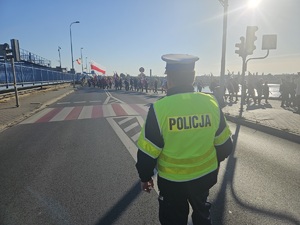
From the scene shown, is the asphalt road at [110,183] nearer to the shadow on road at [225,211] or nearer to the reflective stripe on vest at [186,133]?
the shadow on road at [225,211]

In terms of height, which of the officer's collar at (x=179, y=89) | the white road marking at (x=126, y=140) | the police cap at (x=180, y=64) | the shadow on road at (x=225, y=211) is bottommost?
the white road marking at (x=126, y=140)

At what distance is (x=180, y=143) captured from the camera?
2.06 m

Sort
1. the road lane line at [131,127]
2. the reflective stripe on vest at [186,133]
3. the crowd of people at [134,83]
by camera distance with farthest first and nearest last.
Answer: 1. the crowd of people at [134,83]
2. the road lane line at [131,127]
3. the reflective stripe on vest at [186,133]

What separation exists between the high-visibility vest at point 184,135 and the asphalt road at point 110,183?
54.1 inches

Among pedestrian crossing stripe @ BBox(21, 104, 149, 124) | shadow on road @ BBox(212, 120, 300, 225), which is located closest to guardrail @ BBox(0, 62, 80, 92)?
pedestrian crossing stripe @ BBox(21, 104, 149, 124)

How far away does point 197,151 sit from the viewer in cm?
211

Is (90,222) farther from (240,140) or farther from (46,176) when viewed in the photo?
(240,140)

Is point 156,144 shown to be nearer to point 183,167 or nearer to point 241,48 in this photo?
point 183,167

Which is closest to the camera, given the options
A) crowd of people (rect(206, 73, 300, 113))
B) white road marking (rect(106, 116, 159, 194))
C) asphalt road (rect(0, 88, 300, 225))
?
asphalt road (rect(0, 88, 300, 225))

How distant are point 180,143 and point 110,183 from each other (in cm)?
262

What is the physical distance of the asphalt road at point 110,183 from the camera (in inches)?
131

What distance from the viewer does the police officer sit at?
2.03m

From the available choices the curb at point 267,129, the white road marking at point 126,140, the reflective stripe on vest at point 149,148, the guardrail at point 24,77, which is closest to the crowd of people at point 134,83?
the guardrail at point 24,77

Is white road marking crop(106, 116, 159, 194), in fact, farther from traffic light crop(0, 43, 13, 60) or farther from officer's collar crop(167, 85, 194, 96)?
A: traffic light crop(0, 43, 13, 60)
